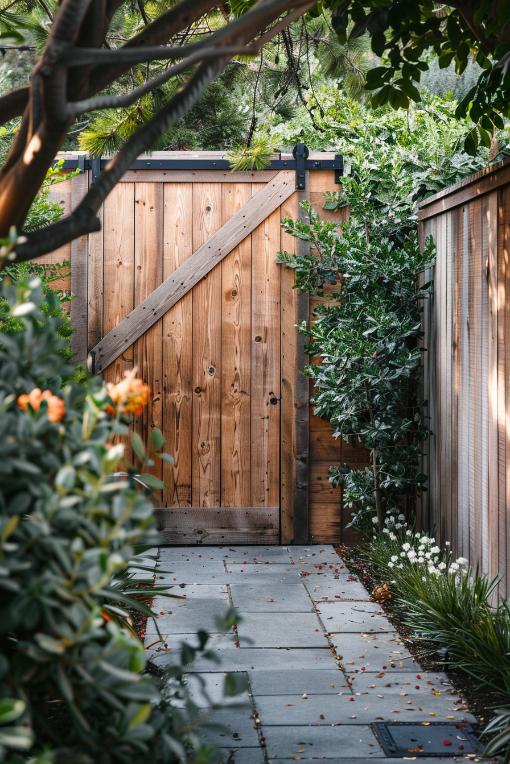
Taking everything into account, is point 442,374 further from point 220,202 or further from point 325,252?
point 220,202

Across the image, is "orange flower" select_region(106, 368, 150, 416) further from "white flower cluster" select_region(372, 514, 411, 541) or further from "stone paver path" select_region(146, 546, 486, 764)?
"white flower cluster" select_region(372, 514, 411, 541)

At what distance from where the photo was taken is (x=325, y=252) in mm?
5141

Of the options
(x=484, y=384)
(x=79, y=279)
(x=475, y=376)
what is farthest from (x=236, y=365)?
(x=484, y=384)

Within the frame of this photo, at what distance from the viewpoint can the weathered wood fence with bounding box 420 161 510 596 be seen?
353cm

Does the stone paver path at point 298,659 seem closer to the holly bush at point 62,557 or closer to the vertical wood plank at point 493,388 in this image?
the holly bush at point 62,557

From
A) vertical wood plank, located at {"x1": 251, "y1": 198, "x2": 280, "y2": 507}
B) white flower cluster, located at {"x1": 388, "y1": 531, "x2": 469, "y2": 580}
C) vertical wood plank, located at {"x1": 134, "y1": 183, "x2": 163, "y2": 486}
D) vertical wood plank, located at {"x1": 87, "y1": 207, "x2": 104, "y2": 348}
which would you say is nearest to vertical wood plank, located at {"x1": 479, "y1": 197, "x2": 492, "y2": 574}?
white flower cluster, located at {"x1": 388, "y1": 531, "x2": 469, "y2": 580}

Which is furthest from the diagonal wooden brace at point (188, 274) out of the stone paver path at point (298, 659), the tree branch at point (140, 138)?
the tree branch at point (140, 138)

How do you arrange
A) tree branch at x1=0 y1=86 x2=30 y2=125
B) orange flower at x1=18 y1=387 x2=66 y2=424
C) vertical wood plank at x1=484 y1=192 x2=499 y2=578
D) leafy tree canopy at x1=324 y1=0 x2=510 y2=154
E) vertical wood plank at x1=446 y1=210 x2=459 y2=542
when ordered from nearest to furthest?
orange flower at x1=18 y1=387 x2=66 y2=424 → tree branch at x1=0 y1=86 x2=30 y2=125 → leafy tree canopy at x1=324 y1=0 x2=510 y2=154 → vertical wood plank at x1=484 y1=192 x2=499 y2=578 → vertical wood plank at x1=446 y1=210 x2=459 y2=542

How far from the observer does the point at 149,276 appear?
5480 mm

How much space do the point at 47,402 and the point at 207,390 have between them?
3.98 metres

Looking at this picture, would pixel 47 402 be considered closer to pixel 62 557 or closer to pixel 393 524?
pixel 62 557

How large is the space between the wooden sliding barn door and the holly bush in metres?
3.86

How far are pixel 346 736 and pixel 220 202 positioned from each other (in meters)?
3.58

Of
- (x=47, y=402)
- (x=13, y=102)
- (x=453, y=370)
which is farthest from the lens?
(x=453, y=370)
